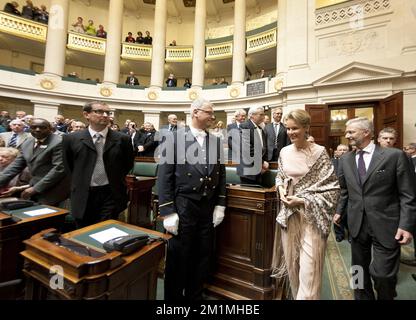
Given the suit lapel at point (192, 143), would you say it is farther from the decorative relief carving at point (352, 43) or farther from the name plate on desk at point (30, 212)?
the decorative relief carving at point (352, 43)

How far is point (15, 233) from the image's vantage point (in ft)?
5.06

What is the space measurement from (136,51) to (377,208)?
14828mm

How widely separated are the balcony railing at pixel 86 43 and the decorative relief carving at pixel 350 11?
448 inches

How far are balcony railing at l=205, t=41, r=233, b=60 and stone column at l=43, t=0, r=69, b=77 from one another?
7476 mm

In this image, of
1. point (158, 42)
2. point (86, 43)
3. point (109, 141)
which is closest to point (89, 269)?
point (109, 141)

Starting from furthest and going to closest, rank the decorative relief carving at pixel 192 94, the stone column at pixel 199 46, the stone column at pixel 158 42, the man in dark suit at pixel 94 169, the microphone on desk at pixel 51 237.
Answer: the stone column at pixel 158 42 → the decorative relief carving at pixel 192 94 → the stone column at pixel 199 46 → the man in dark suit at pixel 94 169 → the microphone on desk at pixel 51 237

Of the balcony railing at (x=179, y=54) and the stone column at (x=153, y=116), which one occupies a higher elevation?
the balcony railing at (x=179, y=54)

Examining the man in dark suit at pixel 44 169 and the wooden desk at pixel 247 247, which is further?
the man in dark suit at pixel 44 169

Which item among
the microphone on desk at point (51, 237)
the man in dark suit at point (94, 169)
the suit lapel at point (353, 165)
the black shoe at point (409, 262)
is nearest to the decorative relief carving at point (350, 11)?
the black shoe at point (409, 262)

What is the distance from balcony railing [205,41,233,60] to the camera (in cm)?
1268

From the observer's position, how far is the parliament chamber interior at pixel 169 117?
1.21 meters

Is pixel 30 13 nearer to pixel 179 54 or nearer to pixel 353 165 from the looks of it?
pixel 179 54

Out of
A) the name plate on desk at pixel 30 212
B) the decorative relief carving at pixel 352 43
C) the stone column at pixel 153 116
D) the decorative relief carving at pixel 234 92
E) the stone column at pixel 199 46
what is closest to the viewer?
the name plate on desk at pixel 30 212

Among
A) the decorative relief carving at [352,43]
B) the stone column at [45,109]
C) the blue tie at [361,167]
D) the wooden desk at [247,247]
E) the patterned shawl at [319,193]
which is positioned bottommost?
the wooden desk at [247,247]
